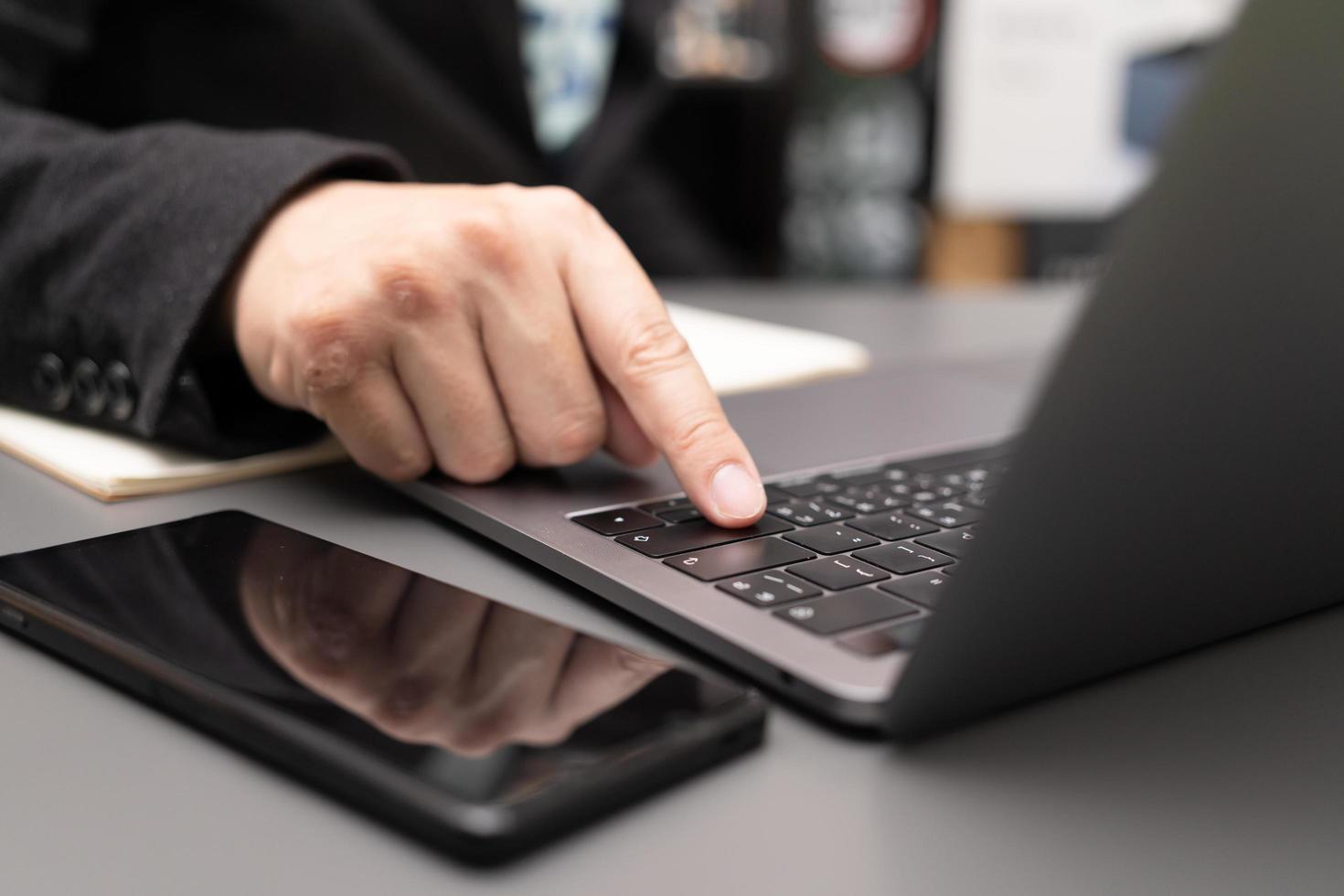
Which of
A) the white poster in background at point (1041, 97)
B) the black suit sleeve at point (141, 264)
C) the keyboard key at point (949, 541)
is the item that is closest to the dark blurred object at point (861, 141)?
the white poster in background at point (1041, 97)

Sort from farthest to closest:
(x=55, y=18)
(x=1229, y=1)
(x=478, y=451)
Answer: (x=55, y=18) → (x=478, y=451) → (x=1229, y=1)

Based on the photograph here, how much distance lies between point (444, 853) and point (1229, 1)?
0.18 metres

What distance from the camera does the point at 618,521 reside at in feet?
1.15

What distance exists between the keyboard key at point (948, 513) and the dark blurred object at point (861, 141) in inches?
62.3

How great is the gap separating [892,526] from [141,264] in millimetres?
298

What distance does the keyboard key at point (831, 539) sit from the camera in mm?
328

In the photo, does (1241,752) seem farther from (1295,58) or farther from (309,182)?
(309,182)

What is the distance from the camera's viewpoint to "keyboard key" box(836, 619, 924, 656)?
25 cm

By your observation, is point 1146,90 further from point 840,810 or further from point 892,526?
point 840,810

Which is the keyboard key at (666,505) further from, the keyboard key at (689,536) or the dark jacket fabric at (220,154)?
the dark jacket fabric at (220,154)

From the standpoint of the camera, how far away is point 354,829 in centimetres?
20

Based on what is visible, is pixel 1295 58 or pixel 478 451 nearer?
pixel 1295 58

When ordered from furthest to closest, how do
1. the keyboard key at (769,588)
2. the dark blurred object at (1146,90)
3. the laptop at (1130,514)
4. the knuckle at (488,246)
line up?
1. the dark blurred object at (1146,90)
2. the knuckle at (488,246)
3. the keyboard key at (769,588)
4. the laptop at (1130,514)

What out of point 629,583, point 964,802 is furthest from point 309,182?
point 964,802
